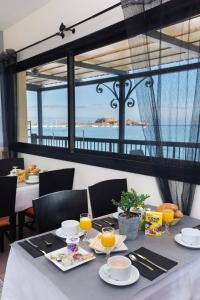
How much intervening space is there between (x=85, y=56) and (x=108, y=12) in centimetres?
66

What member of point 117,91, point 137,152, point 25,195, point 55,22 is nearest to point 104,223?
point 137,152

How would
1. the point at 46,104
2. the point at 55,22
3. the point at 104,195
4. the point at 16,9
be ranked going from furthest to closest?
1. the point at 46,104
2. the point at 16,9
3. the point at 55,22
4. the point at 104,195

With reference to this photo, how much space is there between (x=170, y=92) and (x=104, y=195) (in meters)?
0.87

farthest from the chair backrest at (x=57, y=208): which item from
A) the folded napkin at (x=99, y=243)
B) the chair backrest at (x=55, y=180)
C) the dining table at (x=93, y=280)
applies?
the chair backrest at (x=55, y=180)

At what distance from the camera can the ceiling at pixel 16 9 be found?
292cm

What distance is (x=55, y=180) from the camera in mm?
2449

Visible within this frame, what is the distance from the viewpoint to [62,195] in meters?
1.63

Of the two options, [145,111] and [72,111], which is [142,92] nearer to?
[145,111]

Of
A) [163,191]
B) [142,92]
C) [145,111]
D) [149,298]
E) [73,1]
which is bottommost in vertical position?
[149,298]

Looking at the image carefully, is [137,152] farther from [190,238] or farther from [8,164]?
[8,164]

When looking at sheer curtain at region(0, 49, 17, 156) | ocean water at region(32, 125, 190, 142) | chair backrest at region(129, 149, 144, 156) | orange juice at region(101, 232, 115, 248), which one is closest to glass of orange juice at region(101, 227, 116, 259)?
orange juice at region(101, 232, 115, 248)

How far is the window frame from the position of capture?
1671 millimetres

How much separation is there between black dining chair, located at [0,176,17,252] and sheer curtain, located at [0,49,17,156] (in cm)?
171

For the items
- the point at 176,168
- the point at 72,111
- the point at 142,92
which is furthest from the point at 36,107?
the point at 176,168
